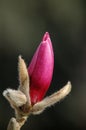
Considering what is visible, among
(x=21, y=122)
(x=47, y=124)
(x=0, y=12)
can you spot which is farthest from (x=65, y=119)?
(x=21, y=122)

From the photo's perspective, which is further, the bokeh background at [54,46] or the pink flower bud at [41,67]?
the bokeh background at [54,46]

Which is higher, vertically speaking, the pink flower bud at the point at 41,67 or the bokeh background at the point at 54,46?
the pink flower bud at the point at 41,67

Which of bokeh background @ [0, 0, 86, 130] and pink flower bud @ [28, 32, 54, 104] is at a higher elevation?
pink flower bud @ [28, 32, 54, 104]

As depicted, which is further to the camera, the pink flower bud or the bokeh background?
the bokeh background

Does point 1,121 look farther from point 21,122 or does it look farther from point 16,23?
point 21,122
